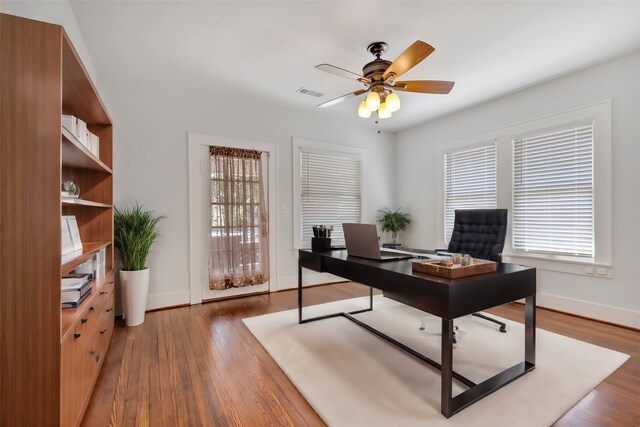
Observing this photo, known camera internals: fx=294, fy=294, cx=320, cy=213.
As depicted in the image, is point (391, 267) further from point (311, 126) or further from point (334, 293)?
point (311, 126)

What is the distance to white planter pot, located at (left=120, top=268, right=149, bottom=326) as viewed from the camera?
2.99 metres

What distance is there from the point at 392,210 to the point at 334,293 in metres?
2.17

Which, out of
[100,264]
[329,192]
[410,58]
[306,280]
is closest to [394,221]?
[329,192]

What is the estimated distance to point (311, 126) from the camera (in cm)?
463

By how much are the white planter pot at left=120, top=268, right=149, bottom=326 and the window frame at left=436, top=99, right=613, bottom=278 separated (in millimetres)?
4381

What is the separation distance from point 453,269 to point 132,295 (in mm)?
3034

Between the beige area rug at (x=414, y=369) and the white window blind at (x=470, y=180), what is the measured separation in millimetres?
1839

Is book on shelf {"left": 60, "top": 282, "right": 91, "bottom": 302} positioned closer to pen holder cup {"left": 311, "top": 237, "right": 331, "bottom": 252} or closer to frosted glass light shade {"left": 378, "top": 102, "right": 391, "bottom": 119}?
pen holder cup {"left": 311, "top": 237, "right": 331, "bottom": 252}

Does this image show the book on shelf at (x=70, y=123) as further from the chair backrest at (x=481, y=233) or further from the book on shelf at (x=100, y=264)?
the chair backrest at (x=481, y=233)

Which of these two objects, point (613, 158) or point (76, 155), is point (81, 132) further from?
point (613, 158)

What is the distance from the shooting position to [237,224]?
394 cm

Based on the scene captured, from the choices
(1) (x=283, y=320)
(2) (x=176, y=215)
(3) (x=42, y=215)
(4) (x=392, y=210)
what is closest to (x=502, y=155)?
(4) (x=392, y=210)

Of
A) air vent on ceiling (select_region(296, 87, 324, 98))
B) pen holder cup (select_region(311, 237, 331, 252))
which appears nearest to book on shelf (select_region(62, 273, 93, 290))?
pen holder cup (select_region(311, 237, 331, 252))

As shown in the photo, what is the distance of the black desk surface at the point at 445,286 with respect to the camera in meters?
1.52
